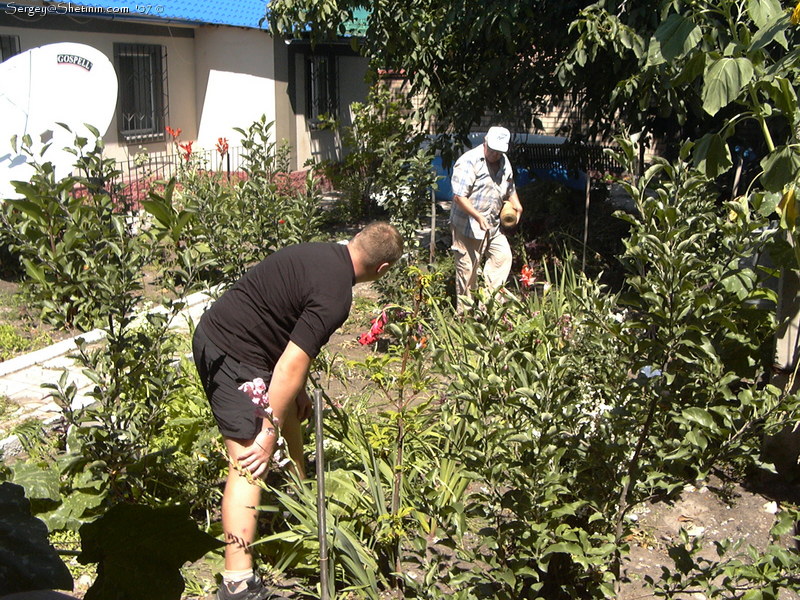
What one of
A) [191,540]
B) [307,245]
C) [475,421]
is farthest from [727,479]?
[191,540]

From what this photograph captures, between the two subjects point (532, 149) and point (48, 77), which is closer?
point (48, 77)

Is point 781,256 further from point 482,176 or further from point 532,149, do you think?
point 532,149

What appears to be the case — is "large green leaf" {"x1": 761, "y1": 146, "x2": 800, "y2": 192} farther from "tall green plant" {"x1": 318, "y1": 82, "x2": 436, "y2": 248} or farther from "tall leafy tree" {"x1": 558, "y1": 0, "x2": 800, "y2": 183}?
"tall green plant" {"x1": 318, "y1": 82, "x2": 436, "y2": 248}

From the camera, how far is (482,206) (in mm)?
6641

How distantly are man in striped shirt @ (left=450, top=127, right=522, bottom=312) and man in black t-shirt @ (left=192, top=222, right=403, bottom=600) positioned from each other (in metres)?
3.08

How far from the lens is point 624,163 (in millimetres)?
Result: 2785

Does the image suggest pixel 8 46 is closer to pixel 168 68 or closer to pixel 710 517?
pixel 168 68

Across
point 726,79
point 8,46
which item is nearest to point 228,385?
point 726,79

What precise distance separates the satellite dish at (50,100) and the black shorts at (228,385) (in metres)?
4.67

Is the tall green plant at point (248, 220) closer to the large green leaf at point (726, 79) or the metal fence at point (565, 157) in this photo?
the large green leaf at point (726, 79)

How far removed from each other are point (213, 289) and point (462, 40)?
Result: 4.34 meters

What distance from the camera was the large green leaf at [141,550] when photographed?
0.66 meters

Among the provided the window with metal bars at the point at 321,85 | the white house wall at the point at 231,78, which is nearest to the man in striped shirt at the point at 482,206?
the white house wall at the point at 231,78

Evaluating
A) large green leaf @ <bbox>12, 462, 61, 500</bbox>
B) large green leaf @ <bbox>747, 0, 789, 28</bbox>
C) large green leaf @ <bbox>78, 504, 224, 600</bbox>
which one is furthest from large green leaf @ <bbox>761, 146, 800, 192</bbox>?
Answer: large green leaf @ <bbox>12, 462, 61, 500</bbox>
